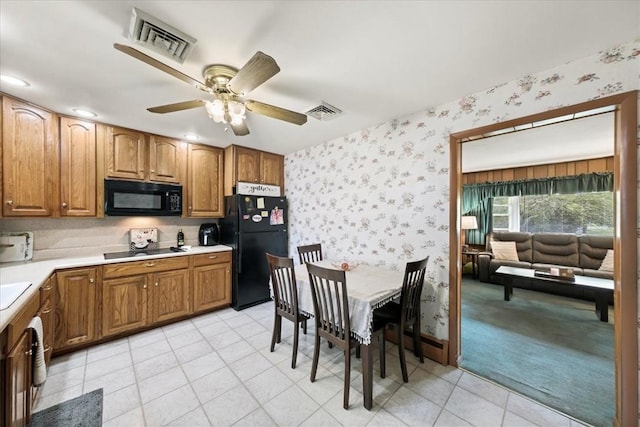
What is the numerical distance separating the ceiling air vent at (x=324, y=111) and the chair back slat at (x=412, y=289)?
4.86 ft

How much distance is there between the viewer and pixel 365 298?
167 centimetres

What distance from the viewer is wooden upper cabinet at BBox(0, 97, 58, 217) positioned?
6.56 ft

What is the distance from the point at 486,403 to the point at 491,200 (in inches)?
185

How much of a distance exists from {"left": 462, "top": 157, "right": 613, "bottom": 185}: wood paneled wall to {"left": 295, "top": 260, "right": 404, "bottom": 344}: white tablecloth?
171 inches

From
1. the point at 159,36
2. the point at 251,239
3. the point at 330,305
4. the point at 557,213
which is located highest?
the point at 159,36

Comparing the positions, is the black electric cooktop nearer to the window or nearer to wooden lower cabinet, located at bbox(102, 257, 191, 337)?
wooden lower cabinet, located at bbox(102, 257, 191, 337)

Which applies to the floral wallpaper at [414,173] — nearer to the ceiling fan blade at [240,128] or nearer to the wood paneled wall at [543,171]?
the ceiling fan blade at [240,128]

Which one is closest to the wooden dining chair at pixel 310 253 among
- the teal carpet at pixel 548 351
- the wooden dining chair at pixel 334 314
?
the wooden dining chair at pixel 334 314

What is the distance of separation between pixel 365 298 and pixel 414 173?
133cm

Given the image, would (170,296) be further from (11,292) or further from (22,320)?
(22,320)

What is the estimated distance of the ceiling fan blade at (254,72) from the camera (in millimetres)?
1164

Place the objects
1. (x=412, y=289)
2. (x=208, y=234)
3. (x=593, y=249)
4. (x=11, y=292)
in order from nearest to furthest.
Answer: (x=11, y=292) → (x=412, y=289) → (x=208, y=234) → (x=593, y=249)

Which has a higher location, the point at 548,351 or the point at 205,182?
the point at 205,182

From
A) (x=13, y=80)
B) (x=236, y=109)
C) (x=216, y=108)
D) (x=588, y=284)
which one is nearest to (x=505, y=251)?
(x=588, y=284)
